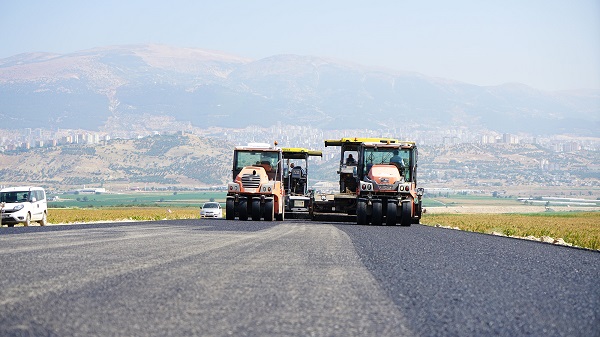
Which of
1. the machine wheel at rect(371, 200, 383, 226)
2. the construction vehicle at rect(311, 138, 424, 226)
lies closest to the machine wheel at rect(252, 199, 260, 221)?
the construction vehicle at rect(311, 138, 424, 226)

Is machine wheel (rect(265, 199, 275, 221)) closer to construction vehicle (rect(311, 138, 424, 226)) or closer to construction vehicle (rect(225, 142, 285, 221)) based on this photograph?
construction vehicle (rect(225, 142, 285, 221))

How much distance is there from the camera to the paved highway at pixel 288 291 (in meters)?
8.55

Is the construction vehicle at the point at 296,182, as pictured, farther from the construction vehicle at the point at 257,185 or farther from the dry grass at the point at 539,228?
the dry grass at the point at 539,228

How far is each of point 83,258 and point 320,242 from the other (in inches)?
293

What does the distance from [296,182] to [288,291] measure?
102 feet

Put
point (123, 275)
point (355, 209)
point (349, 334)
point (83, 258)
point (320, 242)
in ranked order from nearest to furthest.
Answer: point (349, 334) → point (123, 275) → point (83, 258) → point (320, 242) → point (355, 209)

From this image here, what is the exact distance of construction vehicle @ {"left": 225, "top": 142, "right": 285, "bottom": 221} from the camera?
3828 cm

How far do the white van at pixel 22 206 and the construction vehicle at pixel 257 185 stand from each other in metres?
8.01

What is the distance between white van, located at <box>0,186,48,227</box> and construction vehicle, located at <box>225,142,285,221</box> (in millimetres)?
8006

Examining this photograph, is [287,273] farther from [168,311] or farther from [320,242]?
[320,242]

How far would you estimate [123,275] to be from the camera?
12312 mm

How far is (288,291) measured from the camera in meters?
11.0

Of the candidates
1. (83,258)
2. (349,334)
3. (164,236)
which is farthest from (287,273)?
(164,236)

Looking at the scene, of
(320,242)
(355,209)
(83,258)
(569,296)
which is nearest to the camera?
(569,296)
